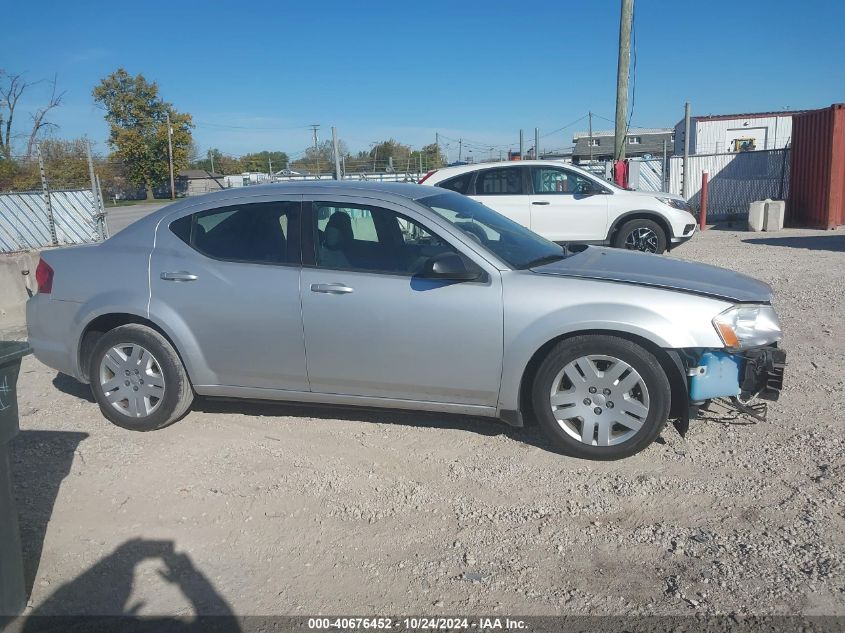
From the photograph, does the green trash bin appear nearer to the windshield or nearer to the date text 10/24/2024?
the date text 10/24/2024

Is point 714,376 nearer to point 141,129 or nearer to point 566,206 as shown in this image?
point 566,206

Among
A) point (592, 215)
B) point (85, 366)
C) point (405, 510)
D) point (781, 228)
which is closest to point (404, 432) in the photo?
point (405, 510)

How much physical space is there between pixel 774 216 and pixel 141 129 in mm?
44981

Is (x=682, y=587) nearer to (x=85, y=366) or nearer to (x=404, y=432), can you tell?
(x=404, y=432)

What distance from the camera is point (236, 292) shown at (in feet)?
15.4

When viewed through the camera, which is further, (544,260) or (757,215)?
(757,215)

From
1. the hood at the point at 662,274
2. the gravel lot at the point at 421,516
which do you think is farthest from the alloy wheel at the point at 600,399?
the hood at the point at 662,274

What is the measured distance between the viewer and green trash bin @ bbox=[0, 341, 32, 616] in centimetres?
288

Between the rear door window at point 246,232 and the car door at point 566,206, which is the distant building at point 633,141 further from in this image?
the rear door window at point 246,232

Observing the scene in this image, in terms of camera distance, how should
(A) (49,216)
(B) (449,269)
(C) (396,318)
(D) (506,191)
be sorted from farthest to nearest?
(A) (49,216) < (D) (506,191) < (C) (396,318) < (B) (449,269)

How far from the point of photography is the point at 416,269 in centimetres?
448

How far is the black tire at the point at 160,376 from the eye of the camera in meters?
4.83

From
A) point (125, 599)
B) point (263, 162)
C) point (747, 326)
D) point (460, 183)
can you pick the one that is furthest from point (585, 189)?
point (263, 162)

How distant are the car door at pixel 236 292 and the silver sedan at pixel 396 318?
0.03ft
